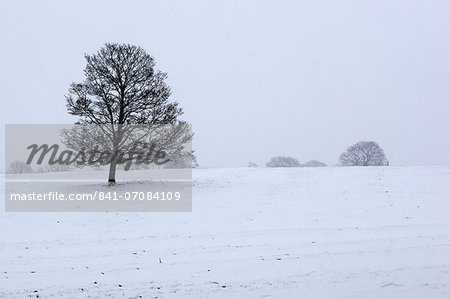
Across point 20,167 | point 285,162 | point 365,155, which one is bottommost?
point 20,167

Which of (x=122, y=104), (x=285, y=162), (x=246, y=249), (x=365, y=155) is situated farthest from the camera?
(x=285, y=162)

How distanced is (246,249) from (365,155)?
6845 centimetres

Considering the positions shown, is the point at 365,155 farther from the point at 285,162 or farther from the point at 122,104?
the point at 122,104

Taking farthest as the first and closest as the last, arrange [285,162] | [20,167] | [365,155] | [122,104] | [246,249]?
1. [285,162]
2. [20,167]
3. [365,155]
4. [122,104]
5. [246,249]

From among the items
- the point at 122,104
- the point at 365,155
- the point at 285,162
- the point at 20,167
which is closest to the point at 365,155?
the point at 365,155

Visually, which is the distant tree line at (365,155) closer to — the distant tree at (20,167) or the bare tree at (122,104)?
the bare tree at (122,104)

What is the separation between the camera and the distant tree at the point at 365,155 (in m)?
72.2

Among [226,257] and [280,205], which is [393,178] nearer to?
[280,205]

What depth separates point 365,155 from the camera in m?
74.3

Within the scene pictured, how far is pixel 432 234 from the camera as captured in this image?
43.5 feet

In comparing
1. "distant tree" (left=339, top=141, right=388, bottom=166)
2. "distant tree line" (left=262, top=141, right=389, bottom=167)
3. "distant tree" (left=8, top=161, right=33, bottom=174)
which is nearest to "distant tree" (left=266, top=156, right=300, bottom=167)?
"distant tree line" (left=262, top=141, right=389, bottom=167)

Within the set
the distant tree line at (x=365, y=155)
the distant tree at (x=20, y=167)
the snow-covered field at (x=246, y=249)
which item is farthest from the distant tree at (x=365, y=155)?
the distant tree at (x=20, y=167)

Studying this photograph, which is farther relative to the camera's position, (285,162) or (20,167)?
(285,162)

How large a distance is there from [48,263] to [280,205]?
1082 centimetres
